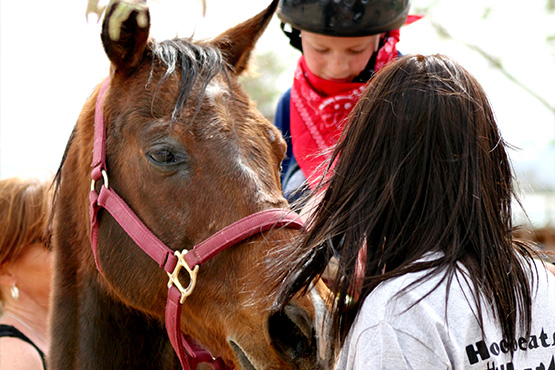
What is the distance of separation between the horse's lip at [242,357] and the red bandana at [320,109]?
4.38 feet

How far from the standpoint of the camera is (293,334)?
193 cm

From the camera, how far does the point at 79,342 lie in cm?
251

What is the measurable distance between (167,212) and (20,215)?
1486 mm

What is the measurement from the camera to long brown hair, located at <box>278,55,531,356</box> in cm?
150

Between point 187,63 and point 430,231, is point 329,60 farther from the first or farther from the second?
point 430,231

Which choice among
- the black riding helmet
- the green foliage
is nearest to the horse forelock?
the black riding helmet

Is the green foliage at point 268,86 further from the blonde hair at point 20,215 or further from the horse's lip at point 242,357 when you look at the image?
the horse's lip at point 242,357

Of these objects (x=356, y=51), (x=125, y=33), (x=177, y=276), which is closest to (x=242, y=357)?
(x=177, y=276)

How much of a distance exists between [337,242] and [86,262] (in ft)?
4.56

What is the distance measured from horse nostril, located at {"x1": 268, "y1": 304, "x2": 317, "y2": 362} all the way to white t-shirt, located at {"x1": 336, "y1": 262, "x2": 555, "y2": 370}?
381 mm

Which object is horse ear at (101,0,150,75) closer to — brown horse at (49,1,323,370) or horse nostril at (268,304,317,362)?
brown horse at (49,1,323,370)

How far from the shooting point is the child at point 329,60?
10.1 feet

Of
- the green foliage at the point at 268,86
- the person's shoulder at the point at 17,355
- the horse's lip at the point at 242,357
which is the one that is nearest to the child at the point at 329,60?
the horse's lip at the point at 242,357

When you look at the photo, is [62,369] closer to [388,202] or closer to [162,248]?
[162,248]
